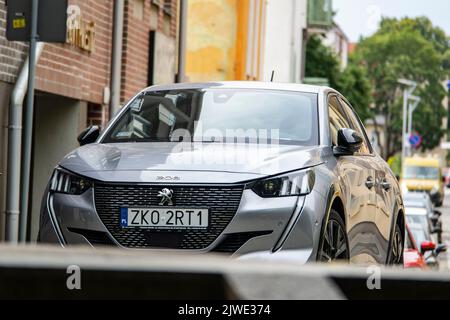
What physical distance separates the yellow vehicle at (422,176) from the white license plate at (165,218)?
185ft

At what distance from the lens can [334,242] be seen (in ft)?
22.8

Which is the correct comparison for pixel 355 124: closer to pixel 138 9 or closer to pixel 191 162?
pixel 191 162

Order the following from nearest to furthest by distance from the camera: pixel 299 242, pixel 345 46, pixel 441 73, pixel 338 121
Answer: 1. pixel 299 242
2. pixel 338 121
3. pixel 441 73
4. pixel 345 46

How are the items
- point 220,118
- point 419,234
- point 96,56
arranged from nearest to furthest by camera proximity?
point 220,118
point 96,56
point 419,234

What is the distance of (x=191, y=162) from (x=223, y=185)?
1.06 ft

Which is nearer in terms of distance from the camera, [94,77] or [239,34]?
[94,77]

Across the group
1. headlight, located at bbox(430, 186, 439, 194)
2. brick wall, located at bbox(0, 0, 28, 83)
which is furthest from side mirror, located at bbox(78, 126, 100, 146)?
headlight, located at bbox(430, 186, 439, 194)

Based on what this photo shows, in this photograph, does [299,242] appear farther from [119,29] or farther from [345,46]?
[345,46]

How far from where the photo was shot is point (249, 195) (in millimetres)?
6520

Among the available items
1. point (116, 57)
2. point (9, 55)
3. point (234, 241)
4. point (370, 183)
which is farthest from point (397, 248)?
point (116, 57)

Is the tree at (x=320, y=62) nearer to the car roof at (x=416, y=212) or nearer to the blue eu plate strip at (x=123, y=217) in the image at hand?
the car roof at (x=416, y=212)

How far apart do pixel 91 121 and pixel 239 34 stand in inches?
671

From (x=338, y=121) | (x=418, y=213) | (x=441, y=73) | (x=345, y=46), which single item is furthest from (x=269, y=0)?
(x=345, y=46)

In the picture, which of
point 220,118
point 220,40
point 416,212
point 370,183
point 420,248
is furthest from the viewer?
point 220,40
